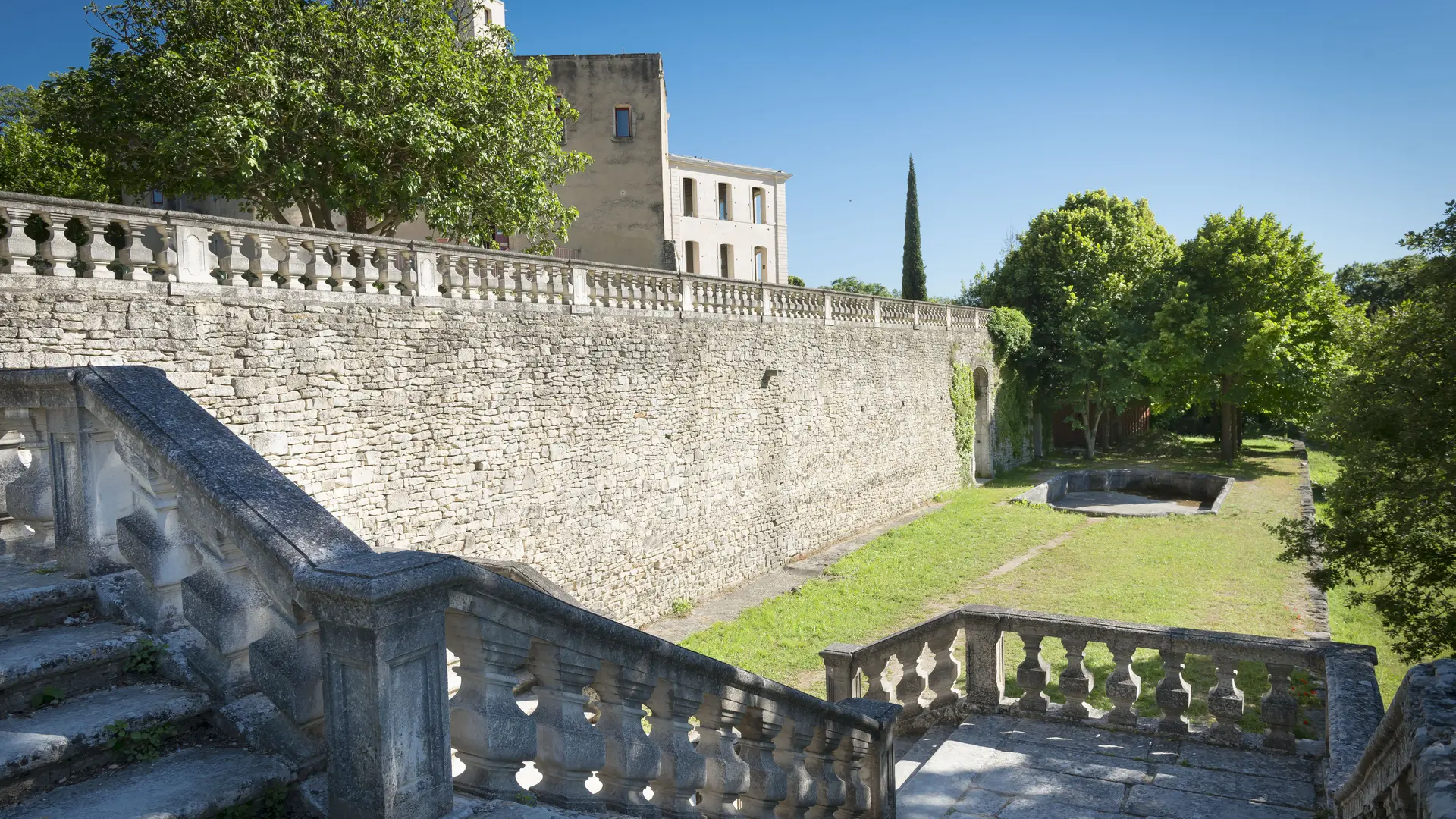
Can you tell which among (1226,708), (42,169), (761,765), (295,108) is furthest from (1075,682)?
(42,169)

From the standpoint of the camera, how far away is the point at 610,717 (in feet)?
8.53

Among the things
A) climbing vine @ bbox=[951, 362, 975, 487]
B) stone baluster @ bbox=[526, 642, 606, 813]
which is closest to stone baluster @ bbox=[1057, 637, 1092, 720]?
stone baluster @ bbox=[526, 642, 606, 813]

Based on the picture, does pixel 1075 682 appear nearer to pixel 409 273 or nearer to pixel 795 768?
pixel 795 768

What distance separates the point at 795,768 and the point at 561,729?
1472 mm

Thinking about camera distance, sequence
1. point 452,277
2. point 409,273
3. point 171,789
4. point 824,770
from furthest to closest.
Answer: point 452,277, point 409,273, point 824,770, point 171,789

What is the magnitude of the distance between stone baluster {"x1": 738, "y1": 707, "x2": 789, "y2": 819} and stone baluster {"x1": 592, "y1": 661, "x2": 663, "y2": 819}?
0.72 m

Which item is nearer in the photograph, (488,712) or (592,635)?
(488,712)

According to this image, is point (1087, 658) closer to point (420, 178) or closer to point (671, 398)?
point (671, 398)

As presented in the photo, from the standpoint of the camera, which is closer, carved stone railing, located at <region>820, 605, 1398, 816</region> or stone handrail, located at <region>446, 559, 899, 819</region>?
stone handrail, located at <region>446, 559, 899, 819</region>

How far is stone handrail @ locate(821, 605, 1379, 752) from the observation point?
5508mm

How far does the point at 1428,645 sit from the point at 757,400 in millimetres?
9955

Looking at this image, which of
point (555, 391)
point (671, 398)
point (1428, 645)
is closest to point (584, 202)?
point (671, 398)

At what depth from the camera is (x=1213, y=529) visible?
1752 cm

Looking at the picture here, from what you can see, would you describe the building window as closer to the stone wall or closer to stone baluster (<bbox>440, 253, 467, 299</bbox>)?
the stone wall
